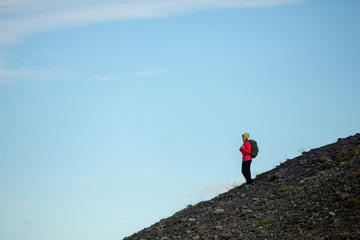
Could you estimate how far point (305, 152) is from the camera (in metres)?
29.2

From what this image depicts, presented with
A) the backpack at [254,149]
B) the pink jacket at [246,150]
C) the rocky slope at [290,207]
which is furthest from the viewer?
the backpack at [254,149]

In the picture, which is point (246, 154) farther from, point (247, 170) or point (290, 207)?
point (290, 207)

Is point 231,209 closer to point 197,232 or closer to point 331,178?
point 197,232

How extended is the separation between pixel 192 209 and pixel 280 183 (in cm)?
468

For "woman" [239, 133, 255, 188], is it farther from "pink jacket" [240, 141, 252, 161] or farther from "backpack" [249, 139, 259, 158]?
"backpack" [249, 139, 259, 158]

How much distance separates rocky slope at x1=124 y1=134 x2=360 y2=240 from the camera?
18.7 meters

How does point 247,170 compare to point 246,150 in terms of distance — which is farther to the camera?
point 247,170

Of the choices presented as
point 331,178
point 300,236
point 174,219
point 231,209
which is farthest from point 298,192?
point 174,219

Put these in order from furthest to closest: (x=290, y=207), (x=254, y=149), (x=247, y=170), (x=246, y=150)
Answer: (x=247, y=170), (x=254, y=149), (x=246, y=150), (x=290, y=207)

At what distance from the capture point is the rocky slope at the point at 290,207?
18.7 m

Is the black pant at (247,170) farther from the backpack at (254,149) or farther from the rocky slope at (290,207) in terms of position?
the rocky slope at (290,207)

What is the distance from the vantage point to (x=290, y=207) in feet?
69.2

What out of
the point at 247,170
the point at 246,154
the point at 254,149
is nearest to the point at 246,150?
the point at 246,154

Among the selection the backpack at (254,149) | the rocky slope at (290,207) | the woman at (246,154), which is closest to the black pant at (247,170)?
the woman at (246,154)
